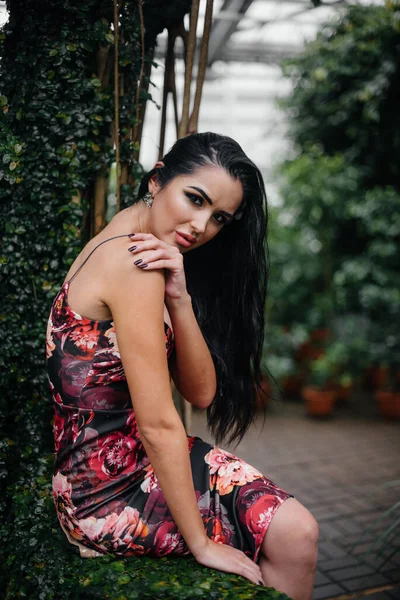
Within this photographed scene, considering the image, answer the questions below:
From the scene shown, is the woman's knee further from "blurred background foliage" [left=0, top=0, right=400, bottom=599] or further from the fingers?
"blurred background foliage" [left=0, top=0, right=400, bottom=599]

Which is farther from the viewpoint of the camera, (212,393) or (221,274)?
(221,274)

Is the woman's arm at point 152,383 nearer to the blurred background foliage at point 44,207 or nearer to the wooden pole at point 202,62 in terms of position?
the blurred background foliage at point 44,207

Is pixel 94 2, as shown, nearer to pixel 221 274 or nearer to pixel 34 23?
pixel 34 23

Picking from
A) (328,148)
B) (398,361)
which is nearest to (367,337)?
(398,361)

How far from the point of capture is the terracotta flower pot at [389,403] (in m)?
5.38

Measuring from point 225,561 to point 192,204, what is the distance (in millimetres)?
1035

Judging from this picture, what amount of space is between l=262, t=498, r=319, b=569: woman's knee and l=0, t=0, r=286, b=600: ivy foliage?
838 mm

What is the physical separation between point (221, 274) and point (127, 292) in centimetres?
73

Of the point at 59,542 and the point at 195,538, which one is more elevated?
the point at 195,538

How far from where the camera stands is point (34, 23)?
2053mm

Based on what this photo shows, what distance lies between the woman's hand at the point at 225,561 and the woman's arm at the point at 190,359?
54 cm

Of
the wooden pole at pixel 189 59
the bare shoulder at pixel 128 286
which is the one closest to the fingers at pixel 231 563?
the bare shoulder at pixel 128 286

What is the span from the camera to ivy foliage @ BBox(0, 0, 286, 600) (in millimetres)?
2066

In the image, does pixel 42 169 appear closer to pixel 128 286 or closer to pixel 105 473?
pixel 128 286
